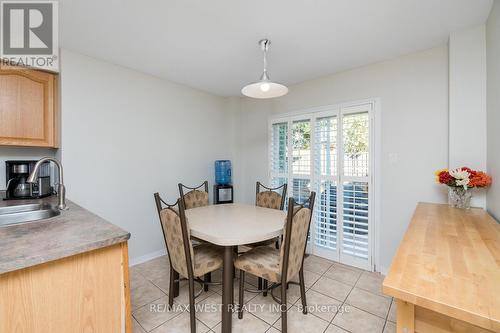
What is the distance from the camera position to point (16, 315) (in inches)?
32.8

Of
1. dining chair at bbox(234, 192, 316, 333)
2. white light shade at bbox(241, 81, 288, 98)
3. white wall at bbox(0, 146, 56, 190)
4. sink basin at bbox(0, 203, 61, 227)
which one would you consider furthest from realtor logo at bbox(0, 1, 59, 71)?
dining chair at bbox(234, 192, 316, 333)

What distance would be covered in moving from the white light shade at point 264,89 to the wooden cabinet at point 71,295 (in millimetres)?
1407

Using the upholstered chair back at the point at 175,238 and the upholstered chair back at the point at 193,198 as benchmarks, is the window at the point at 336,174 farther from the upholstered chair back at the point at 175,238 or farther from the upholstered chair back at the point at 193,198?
the upholstered chair back at the point at 175,238

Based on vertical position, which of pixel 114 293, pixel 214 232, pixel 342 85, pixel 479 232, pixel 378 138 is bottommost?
pixel 114 293

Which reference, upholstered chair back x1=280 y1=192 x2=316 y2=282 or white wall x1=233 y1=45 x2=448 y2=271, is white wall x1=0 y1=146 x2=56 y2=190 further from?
white wall x1=233 y1=45 x2=448 y2=271

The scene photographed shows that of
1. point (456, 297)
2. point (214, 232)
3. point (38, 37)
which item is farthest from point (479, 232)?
point (38, 37)

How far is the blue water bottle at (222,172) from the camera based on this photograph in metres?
3.48

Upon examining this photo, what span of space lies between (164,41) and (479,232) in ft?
8.85

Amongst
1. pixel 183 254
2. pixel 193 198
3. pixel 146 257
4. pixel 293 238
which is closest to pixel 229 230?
pixel 183 254

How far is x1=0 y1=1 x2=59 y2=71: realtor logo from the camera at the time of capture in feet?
5.22

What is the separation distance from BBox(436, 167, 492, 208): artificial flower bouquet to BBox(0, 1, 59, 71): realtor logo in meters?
3.24

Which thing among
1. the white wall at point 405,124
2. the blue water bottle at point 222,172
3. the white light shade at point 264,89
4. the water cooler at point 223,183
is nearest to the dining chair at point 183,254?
the white light shade at point 264,89

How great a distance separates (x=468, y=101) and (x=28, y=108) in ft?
12.6

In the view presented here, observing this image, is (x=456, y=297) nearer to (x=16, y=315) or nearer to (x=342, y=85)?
(x=16, y=315)
